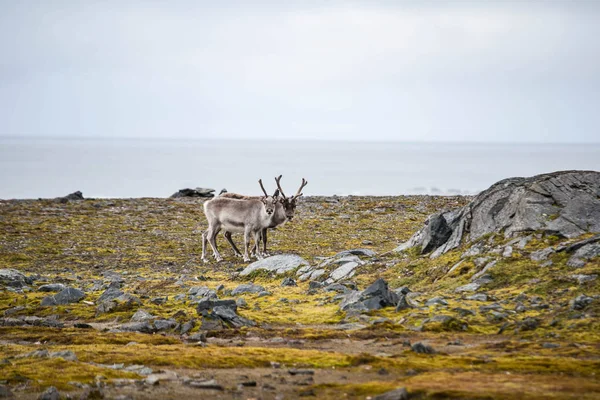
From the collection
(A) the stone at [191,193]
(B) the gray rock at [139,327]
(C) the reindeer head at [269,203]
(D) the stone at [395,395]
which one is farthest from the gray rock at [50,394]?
(A) the stone at [191,193]

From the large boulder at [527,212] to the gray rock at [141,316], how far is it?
26.2 feet

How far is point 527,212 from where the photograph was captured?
1712 centimetres

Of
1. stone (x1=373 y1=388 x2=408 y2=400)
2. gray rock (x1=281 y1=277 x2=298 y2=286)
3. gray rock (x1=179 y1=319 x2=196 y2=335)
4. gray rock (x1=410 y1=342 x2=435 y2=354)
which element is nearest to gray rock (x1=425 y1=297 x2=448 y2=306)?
gray rock (x1=410 y1=342 x2=435 y2=354)

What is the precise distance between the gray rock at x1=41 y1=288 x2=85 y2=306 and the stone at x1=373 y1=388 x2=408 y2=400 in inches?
426

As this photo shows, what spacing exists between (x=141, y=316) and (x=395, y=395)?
801 centimetres

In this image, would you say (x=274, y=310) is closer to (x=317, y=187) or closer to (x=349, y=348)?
(x=349, y=348)

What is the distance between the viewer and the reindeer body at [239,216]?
26172 mm

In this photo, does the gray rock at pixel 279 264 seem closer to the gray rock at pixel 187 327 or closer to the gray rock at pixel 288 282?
the gray rock at pixel 288 282

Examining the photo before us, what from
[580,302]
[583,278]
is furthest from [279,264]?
[580,302]

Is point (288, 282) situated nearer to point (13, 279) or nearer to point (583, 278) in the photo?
point (13, 279)

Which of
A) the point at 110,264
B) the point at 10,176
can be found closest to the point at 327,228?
the point at 110,264

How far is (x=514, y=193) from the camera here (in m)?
18.0

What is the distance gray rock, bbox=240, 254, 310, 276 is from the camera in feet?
69.3

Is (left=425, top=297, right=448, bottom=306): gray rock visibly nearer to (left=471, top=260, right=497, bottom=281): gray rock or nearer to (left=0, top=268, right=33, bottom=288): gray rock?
(left=471, top=260, right=497, bottom=281): gray rock
